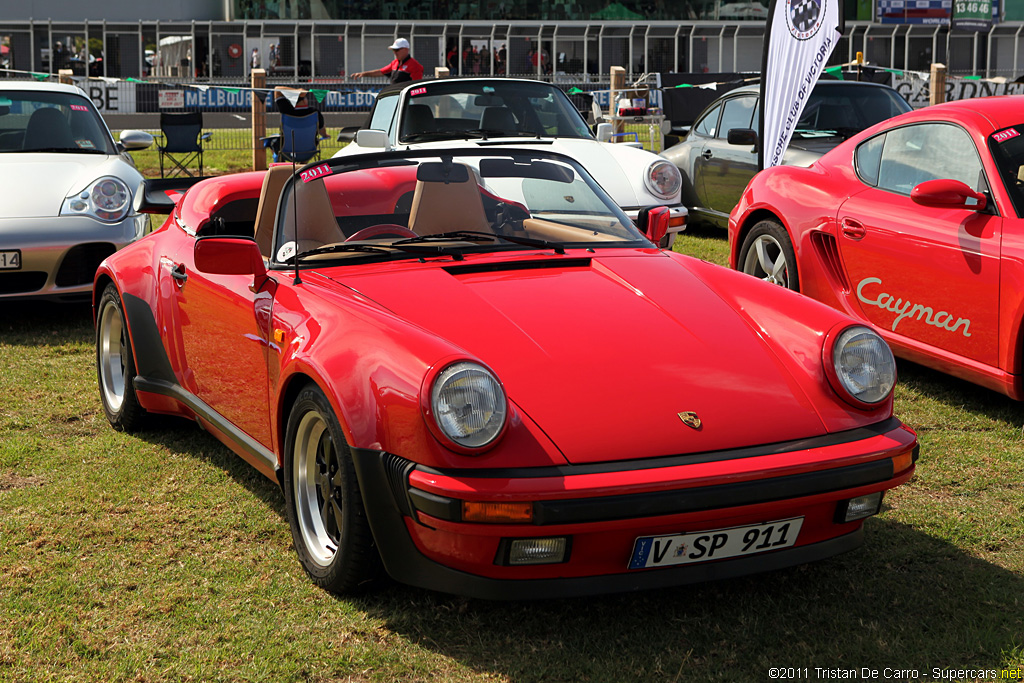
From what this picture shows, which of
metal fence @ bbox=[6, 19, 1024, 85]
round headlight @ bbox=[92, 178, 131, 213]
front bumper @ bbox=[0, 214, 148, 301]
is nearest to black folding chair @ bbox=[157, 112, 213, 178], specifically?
round headlight @ bbox=[92, 178, 131, 213]

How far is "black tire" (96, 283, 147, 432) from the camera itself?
16.4 ft

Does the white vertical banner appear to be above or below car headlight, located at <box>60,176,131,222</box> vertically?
above

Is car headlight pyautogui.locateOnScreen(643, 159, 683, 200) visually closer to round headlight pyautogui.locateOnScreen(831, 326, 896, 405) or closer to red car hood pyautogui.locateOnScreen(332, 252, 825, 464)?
red car hood pyautogui.locateOnScreen(332, 252, 825, 464)

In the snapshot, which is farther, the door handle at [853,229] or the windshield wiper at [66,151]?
the windshield wiper at [66,151]

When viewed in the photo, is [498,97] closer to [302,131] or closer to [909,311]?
[909,311]

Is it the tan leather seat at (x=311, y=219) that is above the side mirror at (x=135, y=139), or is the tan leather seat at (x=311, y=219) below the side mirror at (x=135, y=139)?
below

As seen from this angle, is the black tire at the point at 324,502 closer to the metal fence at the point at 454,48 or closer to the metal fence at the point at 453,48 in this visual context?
the metal fence at the point at 453,48

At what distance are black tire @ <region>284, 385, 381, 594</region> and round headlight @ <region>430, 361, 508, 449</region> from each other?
36cm

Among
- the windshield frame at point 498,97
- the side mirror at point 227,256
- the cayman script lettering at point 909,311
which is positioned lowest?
the cayman script lettering at point 909,311

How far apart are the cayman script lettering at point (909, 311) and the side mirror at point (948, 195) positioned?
0.50m

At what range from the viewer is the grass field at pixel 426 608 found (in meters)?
2.92

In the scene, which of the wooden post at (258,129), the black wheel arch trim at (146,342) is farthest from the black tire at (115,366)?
the wooden post at (258,129)

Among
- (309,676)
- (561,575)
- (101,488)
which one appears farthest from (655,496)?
(101,488)

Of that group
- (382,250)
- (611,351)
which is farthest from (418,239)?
(611,351)
